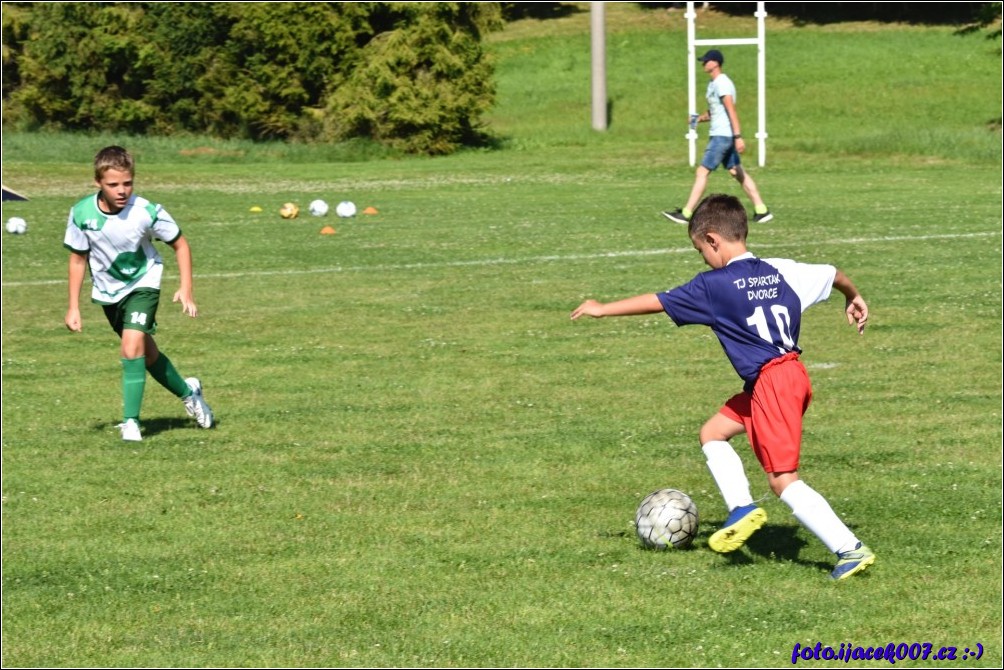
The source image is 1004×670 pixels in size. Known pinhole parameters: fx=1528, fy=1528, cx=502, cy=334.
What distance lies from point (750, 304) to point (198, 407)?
4.81m

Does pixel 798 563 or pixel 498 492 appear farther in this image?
pixel 498 492

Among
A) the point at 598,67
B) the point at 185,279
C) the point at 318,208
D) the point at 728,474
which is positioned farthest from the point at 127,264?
the point at 598,67

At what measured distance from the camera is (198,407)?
1040 cm

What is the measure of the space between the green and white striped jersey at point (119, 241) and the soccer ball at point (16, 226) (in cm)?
1310

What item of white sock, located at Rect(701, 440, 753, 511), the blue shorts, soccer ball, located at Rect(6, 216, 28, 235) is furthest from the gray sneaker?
soccer ball, located at Rect(6, 216, 28, 235)

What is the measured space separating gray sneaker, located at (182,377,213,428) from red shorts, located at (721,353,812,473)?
4.71m

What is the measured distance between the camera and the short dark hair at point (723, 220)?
6.89 m

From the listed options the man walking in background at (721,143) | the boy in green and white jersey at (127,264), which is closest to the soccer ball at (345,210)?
the man walking in background at (721,143)

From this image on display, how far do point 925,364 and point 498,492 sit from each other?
15.9ft

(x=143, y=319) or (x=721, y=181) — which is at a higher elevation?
(x=143, y=319)

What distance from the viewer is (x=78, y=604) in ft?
22.3

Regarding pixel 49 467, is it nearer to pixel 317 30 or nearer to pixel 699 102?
pixel 317 30

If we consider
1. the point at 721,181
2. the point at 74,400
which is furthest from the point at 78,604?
the point at 721,181

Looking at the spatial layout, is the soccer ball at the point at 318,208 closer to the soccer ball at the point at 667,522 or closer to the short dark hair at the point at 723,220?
the soccer ball at the point at 667,522
